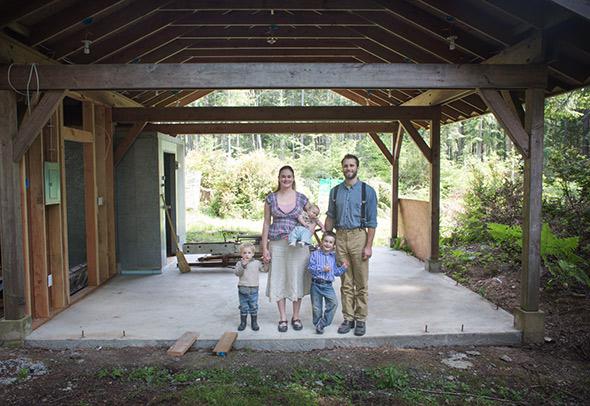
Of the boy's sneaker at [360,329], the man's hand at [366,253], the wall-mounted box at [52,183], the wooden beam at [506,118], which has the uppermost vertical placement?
→ the wooden beam at [506,118]

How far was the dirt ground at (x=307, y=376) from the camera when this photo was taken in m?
3.62

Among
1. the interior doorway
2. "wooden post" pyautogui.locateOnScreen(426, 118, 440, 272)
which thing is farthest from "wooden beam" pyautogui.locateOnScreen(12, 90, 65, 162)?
"wooden post" pyautogui.locateOnScreen(426, 118, 440, 272)

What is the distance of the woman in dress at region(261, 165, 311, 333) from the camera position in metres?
4.70

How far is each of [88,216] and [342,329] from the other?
417 centimetres

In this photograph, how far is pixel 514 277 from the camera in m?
7.27

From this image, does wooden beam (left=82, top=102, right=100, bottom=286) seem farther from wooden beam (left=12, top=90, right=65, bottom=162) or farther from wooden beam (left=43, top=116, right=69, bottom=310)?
wooden beam (left=12, top=90, right=65, bottom=162)

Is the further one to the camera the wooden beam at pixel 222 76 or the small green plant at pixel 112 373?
the wooden beam at pixel 222 76

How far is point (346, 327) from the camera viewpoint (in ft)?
15.9

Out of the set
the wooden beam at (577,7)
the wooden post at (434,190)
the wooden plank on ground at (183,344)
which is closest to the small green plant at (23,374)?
the wooden plank on ground at (183,344)

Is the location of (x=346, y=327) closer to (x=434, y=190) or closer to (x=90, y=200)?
(x=434, y=190)

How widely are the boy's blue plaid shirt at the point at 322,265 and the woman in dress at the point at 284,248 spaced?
0.16 metres

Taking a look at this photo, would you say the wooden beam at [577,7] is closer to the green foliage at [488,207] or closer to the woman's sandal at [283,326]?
the woman's sandal at [283,326]

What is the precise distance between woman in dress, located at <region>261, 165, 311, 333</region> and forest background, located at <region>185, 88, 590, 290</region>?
10.4 feet

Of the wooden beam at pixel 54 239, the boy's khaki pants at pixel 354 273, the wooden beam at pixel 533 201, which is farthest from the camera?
the wooden beam at pixel 54 239
